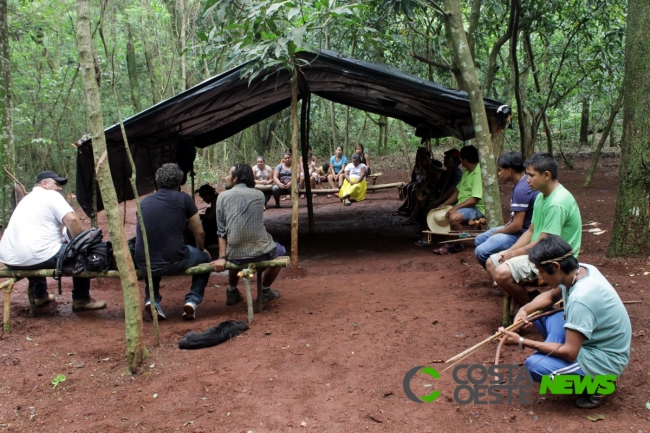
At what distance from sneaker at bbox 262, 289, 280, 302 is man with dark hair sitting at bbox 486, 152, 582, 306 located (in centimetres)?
224

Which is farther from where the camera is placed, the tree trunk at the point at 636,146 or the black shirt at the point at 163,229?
the tree trunk at the point at 636,146

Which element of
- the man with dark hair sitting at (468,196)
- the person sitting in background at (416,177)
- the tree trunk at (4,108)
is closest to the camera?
the man with dark hair sitting at (468,196)

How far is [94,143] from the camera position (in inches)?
132

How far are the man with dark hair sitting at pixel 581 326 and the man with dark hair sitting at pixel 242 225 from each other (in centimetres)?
255

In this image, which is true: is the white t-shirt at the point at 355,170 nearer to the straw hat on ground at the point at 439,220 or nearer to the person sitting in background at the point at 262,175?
the person sitting in background at the point at 262,175

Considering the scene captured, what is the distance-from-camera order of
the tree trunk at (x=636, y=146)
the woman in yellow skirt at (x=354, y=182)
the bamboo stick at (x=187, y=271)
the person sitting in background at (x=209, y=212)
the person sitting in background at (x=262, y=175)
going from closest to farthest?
the bamboo stick at (x=187, y=271), the tree trunk at (x=636, y=146), the person sitting in background at (x=209, y=212), the woman in yellow skirt at (x=354, y=182), the person sitting in background at (x=262, y=175)

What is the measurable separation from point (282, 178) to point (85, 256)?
7.78 metres

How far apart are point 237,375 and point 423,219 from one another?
5384mm

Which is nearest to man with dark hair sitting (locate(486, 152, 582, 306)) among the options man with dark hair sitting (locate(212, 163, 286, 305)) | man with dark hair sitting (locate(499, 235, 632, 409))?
man with dark hair sitting (locate(499, 235, 632, 409))

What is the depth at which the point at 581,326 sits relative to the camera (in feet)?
8.69

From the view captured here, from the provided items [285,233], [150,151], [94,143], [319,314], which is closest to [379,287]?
[319,314]

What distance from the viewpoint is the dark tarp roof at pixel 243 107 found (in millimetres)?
6242

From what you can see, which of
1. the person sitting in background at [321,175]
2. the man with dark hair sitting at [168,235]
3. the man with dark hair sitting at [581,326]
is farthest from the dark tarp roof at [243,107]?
the person sitting in background at [321,175]

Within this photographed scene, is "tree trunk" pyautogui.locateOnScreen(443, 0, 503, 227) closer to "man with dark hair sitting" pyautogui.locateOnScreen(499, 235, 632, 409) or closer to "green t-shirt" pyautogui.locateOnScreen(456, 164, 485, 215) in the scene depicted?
"green t-shirt" pyautogui.locateOnScreen(456, 164, 485, 215)
